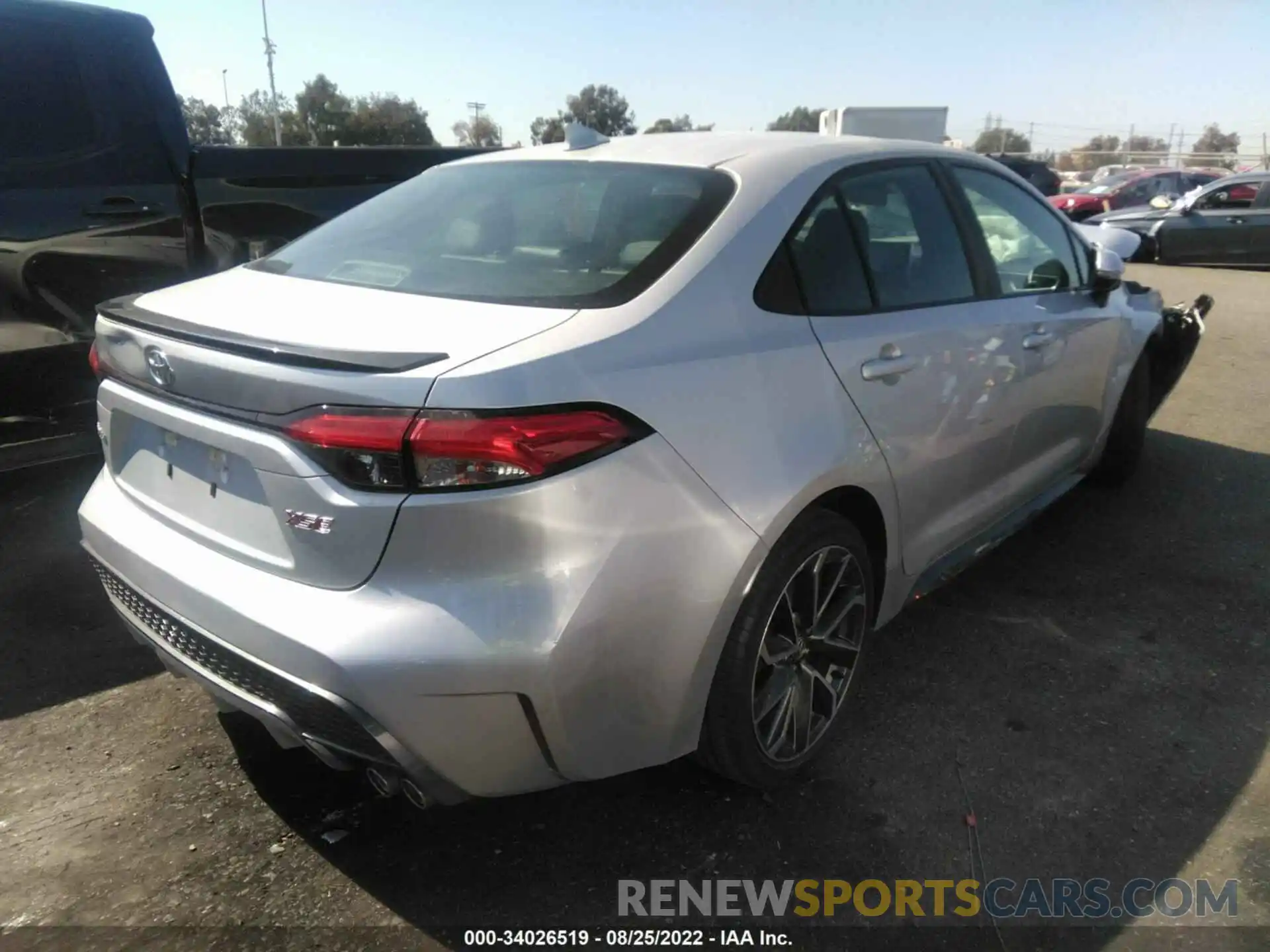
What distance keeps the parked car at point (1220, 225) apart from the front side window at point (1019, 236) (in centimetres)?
1209

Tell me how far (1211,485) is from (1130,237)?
1.34 meters

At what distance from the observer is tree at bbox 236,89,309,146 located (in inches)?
1893

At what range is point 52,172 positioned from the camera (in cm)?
416

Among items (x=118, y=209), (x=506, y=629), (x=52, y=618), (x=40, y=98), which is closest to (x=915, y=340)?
(x=506, y=629)

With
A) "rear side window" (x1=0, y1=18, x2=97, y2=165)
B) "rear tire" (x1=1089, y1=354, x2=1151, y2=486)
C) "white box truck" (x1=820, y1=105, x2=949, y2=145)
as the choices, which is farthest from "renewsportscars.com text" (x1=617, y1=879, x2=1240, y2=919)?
"white box truck" (x1=820, y1=105, x2=949, y2=145)

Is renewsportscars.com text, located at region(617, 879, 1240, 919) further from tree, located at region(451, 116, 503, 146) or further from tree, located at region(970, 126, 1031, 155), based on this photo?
tree, located at region(970, 126, 1031, 155)

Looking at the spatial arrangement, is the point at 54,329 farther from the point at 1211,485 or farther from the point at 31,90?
the point at 1211,485

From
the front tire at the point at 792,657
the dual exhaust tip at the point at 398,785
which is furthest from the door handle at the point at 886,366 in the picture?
the dual exhaust tip at the point at 398,785

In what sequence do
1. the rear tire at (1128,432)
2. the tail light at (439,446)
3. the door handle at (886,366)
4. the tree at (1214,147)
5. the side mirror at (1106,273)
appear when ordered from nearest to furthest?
the tail light at (439,446)
the door handle at (886,366)
the side mirror at (1106,273)
the rear tire at (1128,432)
the tree at (1214,147)

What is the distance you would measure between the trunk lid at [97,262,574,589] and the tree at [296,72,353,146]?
44.2m

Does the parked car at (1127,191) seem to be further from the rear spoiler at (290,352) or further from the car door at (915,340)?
the rear spoiler at (290,352)

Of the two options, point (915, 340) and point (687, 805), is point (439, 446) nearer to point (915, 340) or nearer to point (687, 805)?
point (687, 805)

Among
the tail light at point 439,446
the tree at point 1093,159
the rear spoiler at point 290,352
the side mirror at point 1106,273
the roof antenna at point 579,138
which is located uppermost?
the roof antenna at point 579,138

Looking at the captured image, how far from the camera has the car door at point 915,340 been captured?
2.59 meters
